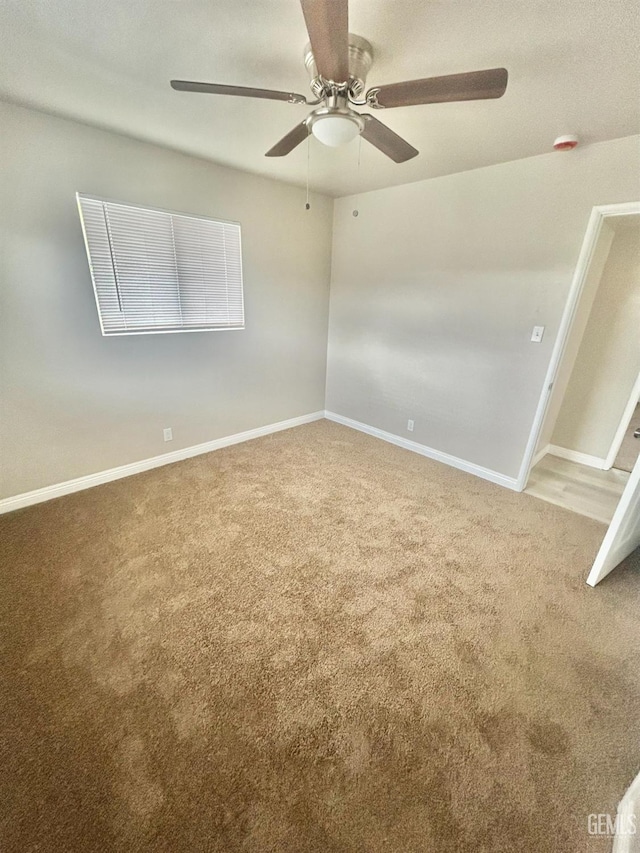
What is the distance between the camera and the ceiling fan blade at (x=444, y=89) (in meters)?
1.11

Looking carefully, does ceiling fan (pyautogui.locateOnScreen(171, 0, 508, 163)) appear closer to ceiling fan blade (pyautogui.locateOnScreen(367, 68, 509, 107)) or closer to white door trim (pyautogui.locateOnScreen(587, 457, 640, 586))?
ceiling fan blade (pyautogui.locateOnScreen(367, 68, 509, 107))

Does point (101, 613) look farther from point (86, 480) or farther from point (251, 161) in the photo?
point (251, 161)

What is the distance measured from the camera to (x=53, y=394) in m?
2.40

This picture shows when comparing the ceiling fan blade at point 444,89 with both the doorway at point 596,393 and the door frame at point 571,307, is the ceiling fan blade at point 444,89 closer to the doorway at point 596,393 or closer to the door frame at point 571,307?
the door frame at point 571,307

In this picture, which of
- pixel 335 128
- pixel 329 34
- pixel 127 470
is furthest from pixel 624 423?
pixel 127 470

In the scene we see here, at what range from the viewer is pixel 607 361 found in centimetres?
325

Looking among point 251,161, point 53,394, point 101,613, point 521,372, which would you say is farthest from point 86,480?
point 521,372

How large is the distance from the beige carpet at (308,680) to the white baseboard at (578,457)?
134cm

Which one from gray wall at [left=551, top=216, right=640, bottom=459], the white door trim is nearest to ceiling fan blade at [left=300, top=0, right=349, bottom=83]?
the white door trim

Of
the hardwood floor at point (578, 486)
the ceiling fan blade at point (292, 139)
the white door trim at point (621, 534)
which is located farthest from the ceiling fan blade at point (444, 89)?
the hardwood floor at point (578, 486)

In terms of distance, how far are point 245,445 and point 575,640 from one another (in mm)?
2922

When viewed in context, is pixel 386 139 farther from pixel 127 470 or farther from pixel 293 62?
pixel 127 470

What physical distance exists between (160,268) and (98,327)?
67 cm

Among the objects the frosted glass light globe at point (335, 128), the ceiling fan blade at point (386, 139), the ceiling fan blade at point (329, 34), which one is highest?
the ceiling fan blade at point (329, 34)
